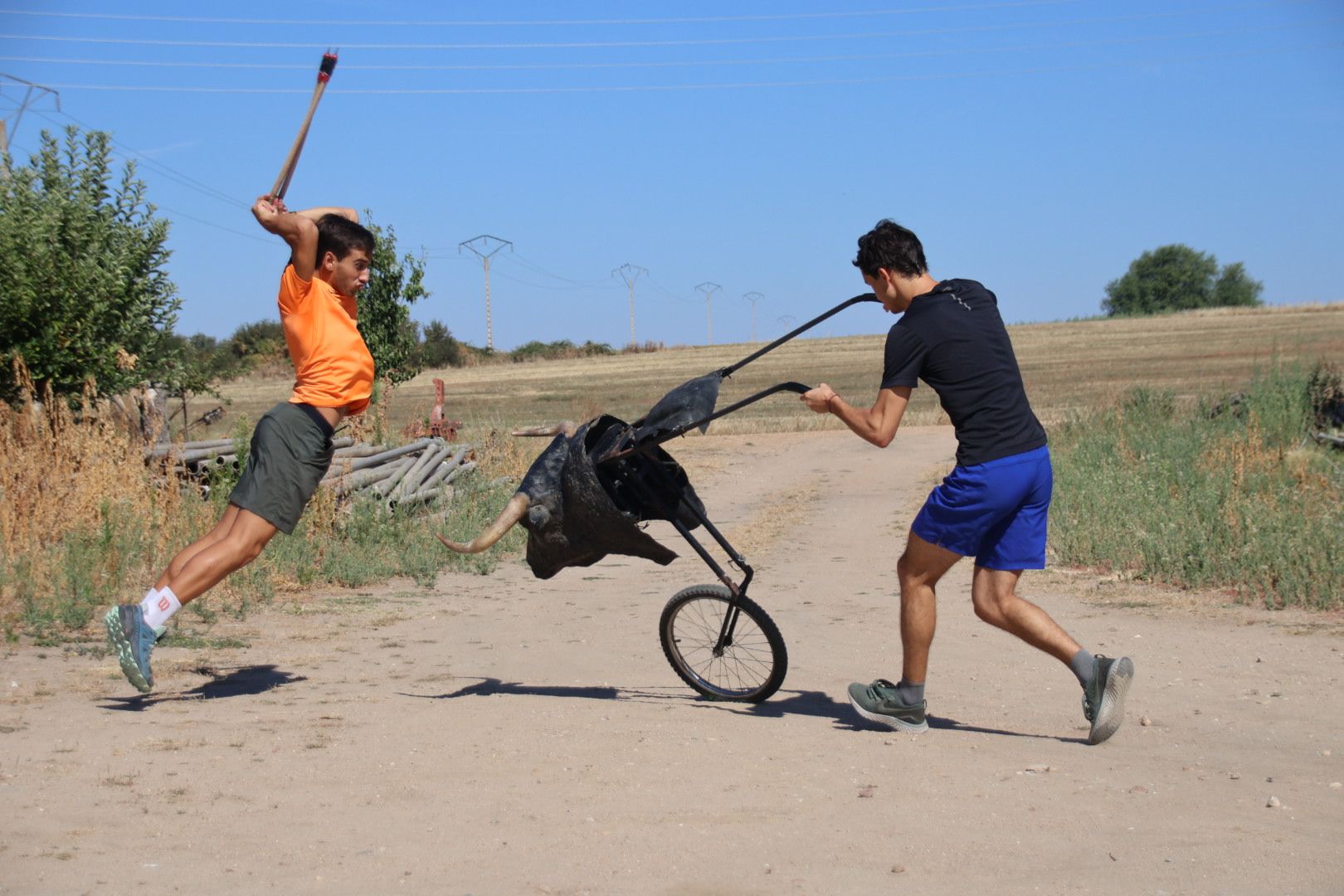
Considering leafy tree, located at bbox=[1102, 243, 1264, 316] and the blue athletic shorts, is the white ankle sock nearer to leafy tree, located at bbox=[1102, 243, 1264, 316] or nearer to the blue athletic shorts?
the blue athletic shorts

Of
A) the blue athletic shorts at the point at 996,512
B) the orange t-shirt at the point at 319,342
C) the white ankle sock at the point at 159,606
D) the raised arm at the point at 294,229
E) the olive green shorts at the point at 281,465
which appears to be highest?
the raised arm at the point at 294,229

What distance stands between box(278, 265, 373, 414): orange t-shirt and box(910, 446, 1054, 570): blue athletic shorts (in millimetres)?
2788

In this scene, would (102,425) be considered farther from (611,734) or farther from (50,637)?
(611,734)

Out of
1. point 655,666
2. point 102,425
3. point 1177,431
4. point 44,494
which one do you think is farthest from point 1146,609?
point 102,425

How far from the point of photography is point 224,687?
6762mm

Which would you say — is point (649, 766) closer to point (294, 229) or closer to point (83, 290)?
point (294, 229)

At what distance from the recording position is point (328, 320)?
6328 millimetres

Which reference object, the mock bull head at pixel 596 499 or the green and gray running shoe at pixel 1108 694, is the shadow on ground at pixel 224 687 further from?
the green and gray running shoe at pixel 1108 694

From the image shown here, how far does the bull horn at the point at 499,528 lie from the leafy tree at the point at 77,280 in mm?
5824

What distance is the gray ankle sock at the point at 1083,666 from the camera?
5582mm

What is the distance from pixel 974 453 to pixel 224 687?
3.99 meters

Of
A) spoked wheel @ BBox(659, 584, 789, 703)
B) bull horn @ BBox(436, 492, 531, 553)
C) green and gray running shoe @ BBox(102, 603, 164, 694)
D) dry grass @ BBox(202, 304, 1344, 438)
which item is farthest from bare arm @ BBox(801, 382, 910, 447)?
dry grass @ BBox(202, 304, 1344, 438)

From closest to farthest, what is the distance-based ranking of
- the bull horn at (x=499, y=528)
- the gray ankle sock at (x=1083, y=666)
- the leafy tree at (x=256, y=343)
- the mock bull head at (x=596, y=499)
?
the gray ankle sock at (x=1083, y=666) < the bull horn at (x=499, y=528) < the mock bull head at (x=596, y=499) < the leafy tree at (x=256, y=343)

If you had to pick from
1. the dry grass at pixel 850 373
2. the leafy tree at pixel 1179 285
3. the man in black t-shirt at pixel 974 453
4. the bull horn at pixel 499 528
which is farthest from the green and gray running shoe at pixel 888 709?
the leafy tree at pixel 1179 285
